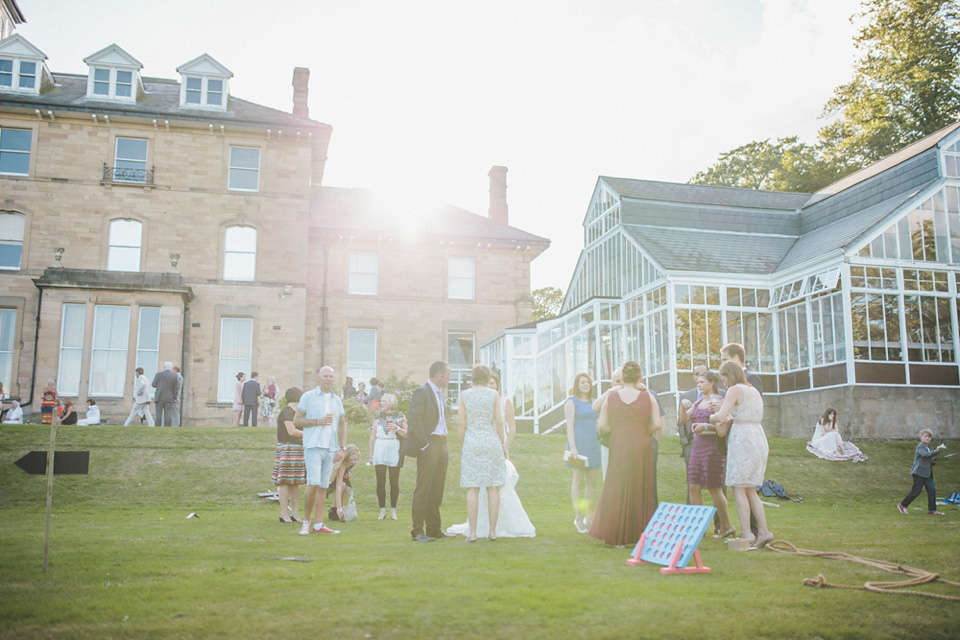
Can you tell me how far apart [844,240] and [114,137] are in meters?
23.7

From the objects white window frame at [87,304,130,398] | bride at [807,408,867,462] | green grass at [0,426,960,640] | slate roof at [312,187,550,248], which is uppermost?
slate roof at [312,187,550,248]

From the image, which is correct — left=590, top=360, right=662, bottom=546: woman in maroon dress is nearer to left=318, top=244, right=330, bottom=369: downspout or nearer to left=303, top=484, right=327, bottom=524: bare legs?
left=303, top=484, right=327, bottom=524: bare legs

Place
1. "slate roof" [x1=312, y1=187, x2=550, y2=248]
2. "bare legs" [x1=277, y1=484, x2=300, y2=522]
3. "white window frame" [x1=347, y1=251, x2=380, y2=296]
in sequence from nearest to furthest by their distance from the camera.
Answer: "bare legs" [x1=277, y1=484, x2=300, y2=522] < "white window frame" [x1=347, y1=251, x2=380, y2=296] < "slate roof" [x1=312, y1=187, x2=550, y2=248]

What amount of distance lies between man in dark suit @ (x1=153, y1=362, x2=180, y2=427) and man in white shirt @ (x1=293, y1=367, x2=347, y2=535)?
11904 mm

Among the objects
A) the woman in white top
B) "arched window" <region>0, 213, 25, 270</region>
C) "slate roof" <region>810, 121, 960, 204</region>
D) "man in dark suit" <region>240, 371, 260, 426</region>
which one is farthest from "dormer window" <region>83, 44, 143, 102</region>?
"slate roof" <region>810, 121, 960, 204</region>

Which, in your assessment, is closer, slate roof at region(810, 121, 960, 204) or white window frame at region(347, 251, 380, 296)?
slate roof at region(810, 121, 960, 204)

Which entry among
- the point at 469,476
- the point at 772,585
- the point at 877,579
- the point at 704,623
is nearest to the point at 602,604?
the point at 704,623

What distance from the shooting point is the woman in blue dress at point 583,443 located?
30.9ft

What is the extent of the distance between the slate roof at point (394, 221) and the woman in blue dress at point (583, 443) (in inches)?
853

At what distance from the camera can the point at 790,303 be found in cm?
2334

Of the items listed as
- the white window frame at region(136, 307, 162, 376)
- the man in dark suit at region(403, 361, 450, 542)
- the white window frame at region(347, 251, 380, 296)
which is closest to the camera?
the man in dark suit at region(403, 361, 450, 542)

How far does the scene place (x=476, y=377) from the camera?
8633 millimetres

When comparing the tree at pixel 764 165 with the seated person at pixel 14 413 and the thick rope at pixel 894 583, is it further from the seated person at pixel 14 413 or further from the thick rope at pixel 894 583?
the thick rope at pixel 894 583

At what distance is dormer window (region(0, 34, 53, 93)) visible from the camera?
26.8 m
